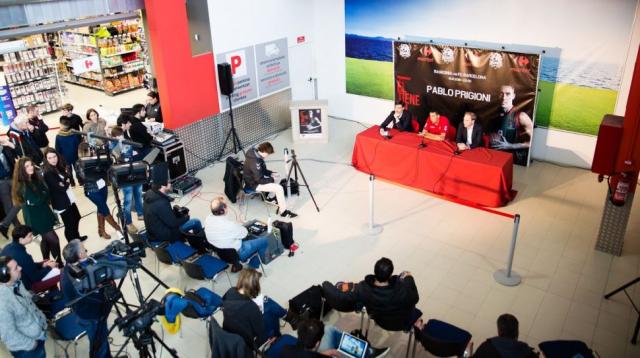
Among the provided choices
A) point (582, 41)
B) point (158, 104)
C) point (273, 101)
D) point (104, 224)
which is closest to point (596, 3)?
point (582, 41)

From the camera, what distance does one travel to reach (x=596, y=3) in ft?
25.6

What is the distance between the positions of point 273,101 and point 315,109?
1022 millimetres

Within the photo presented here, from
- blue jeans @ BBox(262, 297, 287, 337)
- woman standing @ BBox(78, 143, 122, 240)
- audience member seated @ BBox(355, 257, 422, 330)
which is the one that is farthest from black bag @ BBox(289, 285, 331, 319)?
woman standing @ BBox(78, 143, 122, 240)

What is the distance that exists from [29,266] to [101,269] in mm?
1477

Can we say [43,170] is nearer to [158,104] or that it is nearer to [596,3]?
[158,104]

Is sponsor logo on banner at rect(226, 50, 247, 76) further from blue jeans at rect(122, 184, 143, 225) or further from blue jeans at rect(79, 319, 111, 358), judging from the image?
blue jeans at rect(79, 319, 111, 358)

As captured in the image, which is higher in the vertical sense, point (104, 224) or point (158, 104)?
point (158, 104)

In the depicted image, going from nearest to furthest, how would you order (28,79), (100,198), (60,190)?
(60,190), (100,198), (28,79)

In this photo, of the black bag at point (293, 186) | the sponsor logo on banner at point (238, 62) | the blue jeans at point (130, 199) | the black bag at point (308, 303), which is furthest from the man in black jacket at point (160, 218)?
the sponsor logo on banner at point (238, 62)

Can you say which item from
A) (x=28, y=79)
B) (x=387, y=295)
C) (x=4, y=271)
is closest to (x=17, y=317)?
(x=4, y=271)

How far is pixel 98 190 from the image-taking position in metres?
6.78

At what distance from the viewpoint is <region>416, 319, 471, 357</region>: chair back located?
433 cm

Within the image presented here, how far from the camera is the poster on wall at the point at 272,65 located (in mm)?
9883

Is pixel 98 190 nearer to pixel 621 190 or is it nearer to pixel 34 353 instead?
pixel 34 353
